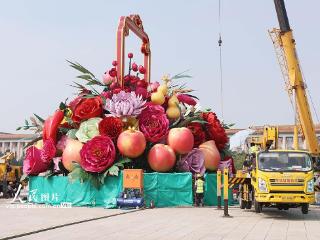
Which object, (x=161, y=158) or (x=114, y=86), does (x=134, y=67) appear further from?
(x=161, y=158)

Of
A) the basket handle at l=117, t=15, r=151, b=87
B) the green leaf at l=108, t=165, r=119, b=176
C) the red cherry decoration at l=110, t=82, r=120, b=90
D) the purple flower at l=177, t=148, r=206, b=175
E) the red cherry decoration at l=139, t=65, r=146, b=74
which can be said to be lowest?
the green leaf at l=108, t=165, r=119, b=176

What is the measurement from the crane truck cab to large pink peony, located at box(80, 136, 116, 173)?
725cm

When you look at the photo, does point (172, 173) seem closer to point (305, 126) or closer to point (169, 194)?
point (169, 194)

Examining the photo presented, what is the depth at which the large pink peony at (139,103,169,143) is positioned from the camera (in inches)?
936

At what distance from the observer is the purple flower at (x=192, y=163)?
24453 millimetres

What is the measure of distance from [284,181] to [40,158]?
505 inches

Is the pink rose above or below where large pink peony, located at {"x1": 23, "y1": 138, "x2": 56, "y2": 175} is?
above

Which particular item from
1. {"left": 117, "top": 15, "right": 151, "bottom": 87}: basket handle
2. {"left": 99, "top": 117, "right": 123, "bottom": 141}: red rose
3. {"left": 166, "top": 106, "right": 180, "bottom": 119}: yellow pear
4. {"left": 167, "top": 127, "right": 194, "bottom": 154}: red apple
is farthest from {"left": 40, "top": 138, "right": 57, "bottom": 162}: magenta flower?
{"left": 166, "top": 106, "right": 180, "bottom": 119}: yellow pear

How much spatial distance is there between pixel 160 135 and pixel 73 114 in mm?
4504

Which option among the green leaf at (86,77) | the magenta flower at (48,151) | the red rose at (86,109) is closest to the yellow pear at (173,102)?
the red rose at (86,109)

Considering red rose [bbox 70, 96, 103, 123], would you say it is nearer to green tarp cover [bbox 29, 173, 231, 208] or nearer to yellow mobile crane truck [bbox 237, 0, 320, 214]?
green tarp cover [bbox 29, 173, 231, 208]

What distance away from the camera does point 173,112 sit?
83.7ft

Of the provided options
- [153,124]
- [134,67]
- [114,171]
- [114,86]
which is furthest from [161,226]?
[134,67]

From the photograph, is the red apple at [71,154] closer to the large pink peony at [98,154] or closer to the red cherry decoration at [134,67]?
the large pink peony at [98,154]
